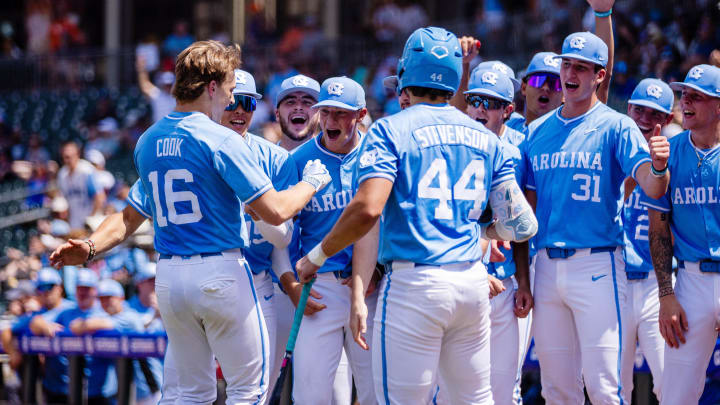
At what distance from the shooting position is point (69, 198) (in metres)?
13.1

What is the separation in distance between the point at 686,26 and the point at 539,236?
21.5 feet

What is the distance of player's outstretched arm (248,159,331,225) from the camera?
4.69 m

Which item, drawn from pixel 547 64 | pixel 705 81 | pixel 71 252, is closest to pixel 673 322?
pixel 705 81

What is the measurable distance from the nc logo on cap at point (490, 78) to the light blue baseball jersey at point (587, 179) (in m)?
0.66

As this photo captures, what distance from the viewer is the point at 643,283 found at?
6262 millimetres

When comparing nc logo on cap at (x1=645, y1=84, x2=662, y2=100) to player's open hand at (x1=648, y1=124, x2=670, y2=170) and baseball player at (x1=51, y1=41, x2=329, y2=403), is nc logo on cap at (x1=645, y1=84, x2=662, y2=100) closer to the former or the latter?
player's open hand at (x1=648, y1=124, x2=670, y2=170)

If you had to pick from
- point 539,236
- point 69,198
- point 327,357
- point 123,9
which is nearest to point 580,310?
point 539,236

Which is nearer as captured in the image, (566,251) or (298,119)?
(566,251)

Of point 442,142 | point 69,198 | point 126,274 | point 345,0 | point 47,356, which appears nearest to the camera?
point 442,142

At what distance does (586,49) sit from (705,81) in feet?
2.41

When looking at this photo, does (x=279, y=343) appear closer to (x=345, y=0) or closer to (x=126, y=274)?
(x=126, y=274)

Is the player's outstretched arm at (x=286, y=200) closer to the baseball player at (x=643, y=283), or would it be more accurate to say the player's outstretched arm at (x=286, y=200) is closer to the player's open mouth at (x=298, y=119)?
the player's open mouth at (x=298, y=119)

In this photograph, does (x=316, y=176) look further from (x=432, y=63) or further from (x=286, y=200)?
(x=432, y=63)

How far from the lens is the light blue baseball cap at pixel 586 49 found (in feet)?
17.6
